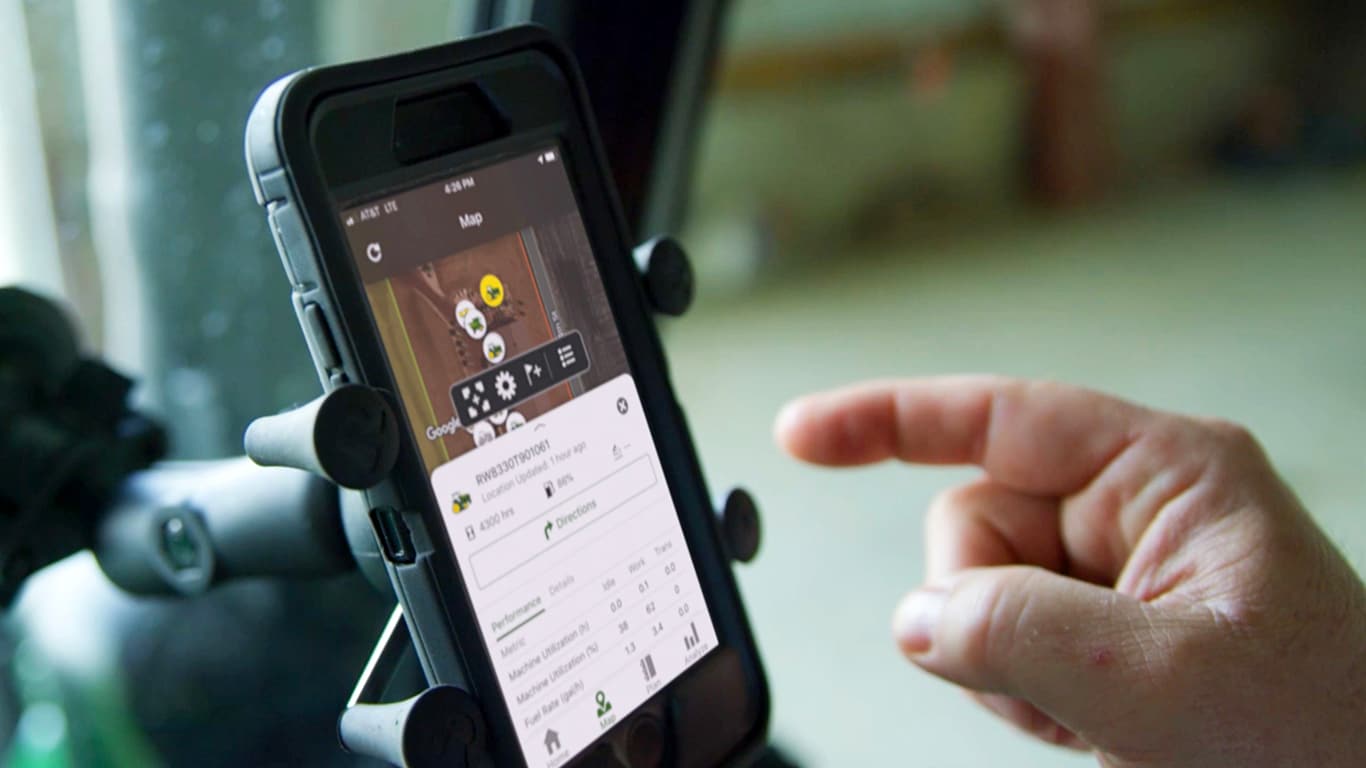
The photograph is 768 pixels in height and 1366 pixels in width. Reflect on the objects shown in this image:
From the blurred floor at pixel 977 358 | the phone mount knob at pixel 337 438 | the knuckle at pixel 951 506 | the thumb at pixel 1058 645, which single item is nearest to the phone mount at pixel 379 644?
the phone mount knob at pixel 337 438

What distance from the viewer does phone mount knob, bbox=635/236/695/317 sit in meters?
0.54

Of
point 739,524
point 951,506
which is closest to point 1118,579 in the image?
point 951,506

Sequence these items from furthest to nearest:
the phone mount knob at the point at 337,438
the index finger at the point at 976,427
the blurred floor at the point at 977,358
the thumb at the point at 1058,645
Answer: the blurred floor at the point at 977,358 → the index finger at the point at 976,427 → the thumb at the point at 1058,645 → the phone mount knob at the point at 337,438

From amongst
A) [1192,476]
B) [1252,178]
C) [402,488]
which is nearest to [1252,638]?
[1192,476]

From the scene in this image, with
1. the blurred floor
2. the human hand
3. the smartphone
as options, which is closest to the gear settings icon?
the smartphone

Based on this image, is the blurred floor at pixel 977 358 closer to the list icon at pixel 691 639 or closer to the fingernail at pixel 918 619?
the fingernail at pixel 918 619

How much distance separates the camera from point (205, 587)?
0.54 meters

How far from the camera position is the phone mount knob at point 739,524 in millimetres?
563

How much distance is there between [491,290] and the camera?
0.48 m

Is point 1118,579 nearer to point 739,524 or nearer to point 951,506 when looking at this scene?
point 951,506

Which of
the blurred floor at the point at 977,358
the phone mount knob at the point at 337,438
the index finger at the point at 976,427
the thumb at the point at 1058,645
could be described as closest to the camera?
the phone mount knob at the point at 337,438

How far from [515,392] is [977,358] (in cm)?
162

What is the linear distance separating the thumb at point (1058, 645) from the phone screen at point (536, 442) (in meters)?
0.12

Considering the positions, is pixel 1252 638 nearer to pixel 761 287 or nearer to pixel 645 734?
pixel 645 734
